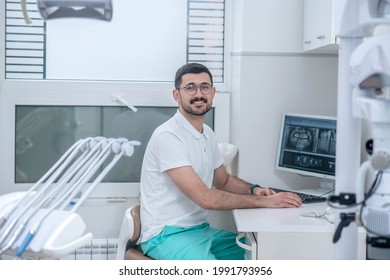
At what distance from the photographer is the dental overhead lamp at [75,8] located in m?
1.68

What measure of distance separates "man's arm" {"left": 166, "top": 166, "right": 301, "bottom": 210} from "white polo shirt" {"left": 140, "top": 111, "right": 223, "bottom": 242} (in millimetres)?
58

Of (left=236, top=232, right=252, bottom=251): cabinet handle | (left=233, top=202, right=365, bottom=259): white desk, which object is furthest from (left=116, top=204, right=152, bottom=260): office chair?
(left=233, top=202, right=365, bottom=259): white desk

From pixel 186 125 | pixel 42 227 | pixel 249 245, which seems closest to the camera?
pixel 42 227

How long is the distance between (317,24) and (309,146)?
0.52 m

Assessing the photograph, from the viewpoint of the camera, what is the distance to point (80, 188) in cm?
167

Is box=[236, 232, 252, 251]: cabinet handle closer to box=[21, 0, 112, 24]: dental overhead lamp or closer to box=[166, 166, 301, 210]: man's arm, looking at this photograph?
box=[166, 166, 301, 210]: man's arm

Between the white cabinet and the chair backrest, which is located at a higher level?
the white cabinet

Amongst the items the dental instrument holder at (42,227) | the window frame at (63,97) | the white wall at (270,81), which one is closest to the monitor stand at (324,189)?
the white wall at (270,81)

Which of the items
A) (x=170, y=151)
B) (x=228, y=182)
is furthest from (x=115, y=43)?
(x=228, y=182)

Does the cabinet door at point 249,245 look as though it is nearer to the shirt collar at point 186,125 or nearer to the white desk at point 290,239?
the white desk at point 290,239

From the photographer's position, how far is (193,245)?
2238 mm

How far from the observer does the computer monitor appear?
99.8 inches

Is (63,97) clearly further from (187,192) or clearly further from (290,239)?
(290,239)

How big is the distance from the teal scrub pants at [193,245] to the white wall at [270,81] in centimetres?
43
